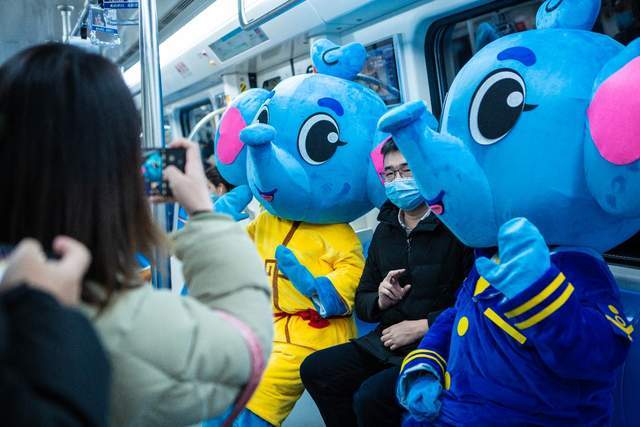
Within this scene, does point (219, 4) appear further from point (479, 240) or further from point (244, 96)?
point (479, 240)

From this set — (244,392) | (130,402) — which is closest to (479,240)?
(244,392)

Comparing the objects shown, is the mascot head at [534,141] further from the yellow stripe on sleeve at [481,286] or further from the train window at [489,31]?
the train window at [489,31]

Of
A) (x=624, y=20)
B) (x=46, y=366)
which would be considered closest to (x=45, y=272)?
(x=46, y=366)

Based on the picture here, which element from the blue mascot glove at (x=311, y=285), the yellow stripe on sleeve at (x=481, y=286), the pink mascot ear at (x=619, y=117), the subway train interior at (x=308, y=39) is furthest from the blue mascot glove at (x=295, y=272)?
the pink mascot ear at (x=619, y=117)

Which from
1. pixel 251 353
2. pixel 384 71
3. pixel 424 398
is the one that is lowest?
pixel 424 398

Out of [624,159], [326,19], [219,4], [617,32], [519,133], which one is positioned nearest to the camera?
[624,159]

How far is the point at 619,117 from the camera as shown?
4.79 ft

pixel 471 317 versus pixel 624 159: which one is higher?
pixel 624 159

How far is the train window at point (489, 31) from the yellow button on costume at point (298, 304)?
96 cm

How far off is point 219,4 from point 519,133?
3343 millimetres

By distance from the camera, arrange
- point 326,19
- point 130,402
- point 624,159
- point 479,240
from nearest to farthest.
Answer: point 130,402 < point 624,159 < point 479,240 < point 326,19

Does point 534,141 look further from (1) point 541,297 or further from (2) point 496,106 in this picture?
(1) point 541,297

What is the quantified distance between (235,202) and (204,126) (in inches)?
172

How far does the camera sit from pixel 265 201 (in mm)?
2576
